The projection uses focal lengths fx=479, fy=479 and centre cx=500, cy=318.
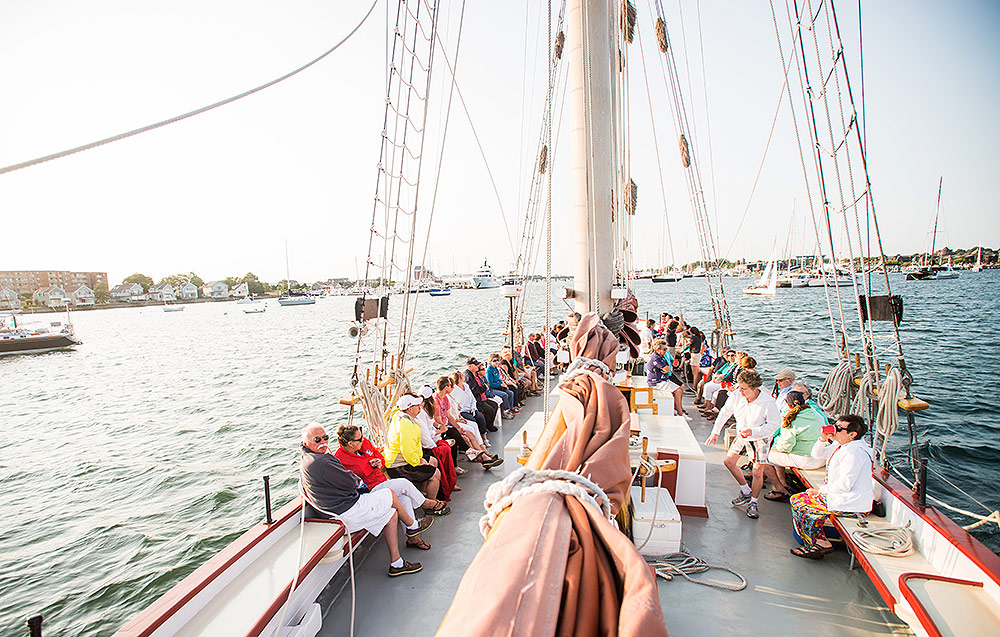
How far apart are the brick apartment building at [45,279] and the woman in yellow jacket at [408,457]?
165ft

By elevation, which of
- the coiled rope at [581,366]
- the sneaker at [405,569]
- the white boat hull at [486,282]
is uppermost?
the white boat hull at [486,282]

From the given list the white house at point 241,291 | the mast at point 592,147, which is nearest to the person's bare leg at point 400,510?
the mast at point 592,147

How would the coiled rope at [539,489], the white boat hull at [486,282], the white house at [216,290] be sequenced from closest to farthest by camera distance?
the coiled rope at [539,489], the white boat hull at [486,282], the white house at [216,290]

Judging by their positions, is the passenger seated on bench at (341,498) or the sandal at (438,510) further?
the sandal at (438,510)

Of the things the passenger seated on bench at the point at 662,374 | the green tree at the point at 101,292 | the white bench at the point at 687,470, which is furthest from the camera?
the green tree at the point at 101,292

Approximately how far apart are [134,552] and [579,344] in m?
6.41

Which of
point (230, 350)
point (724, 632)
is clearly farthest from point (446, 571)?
point (230, 350)

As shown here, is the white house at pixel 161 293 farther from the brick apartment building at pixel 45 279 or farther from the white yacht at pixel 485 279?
the white yacht at pixel 485 279

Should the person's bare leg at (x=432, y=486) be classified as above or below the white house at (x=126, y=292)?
below

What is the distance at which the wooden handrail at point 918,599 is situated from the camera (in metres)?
2.08

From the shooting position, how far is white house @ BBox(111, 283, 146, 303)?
88.9 metres

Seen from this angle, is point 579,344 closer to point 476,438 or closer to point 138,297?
point 476,438

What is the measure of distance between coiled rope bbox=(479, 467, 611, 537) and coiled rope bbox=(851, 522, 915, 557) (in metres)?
2.61

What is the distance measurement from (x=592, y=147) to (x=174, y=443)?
11.2 m
